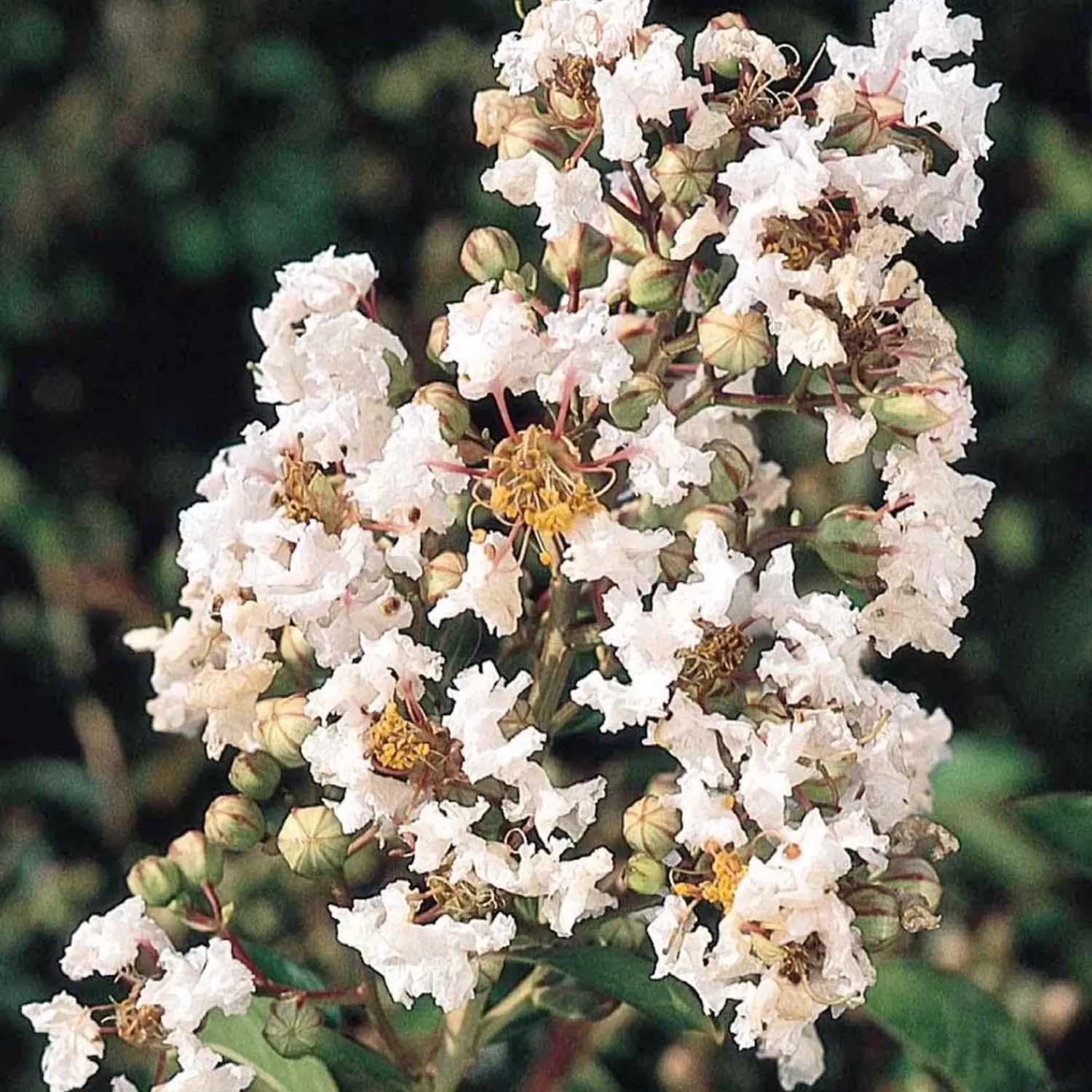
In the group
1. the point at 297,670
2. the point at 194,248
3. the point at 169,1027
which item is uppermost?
the point at 194,248

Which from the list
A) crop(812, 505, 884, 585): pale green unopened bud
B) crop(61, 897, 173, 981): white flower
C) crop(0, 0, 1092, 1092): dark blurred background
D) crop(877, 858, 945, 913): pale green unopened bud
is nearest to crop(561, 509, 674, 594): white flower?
crop(812, 505, 884, 585): pale green unopened bud

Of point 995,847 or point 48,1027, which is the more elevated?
point 995,847

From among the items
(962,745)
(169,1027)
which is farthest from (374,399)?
(962,745)

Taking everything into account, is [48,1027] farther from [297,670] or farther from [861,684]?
[861,684]

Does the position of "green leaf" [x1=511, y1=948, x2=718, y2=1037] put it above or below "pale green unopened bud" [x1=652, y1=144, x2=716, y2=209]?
below

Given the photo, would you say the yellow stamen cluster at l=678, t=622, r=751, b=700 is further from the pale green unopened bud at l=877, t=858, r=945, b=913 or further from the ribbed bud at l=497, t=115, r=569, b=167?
the ribbed bud at l=497, t=115, r=569, b=167

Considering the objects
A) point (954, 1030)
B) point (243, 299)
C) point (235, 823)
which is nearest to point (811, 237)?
point (235, 823)
